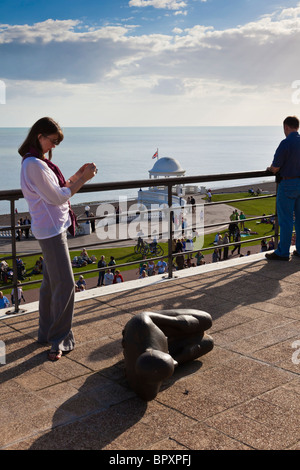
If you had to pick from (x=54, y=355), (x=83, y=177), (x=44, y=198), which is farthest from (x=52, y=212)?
(x=54, y=355)

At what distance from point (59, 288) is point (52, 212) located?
0.56 metres

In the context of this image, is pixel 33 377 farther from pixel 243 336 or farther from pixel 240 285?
pixel 240 285

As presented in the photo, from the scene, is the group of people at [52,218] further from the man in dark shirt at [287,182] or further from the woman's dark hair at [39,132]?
the man in dark shirt at [287,182]

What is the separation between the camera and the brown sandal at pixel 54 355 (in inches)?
154

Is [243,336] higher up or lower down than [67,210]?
lower down

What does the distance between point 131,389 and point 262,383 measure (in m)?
0.82

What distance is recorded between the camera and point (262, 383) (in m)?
3.47

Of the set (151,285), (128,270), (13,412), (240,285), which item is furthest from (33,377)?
(128,270)

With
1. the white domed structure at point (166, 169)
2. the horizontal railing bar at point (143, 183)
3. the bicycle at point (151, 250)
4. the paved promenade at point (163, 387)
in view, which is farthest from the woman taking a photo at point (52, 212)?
the white domed structure at point (166, 169)

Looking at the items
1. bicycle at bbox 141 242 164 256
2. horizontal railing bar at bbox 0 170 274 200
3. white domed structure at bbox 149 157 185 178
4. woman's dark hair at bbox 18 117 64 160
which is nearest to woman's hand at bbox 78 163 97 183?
woman's dark hair at bbox 18 117 64 160

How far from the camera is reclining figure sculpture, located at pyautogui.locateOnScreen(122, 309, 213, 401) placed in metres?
3.14

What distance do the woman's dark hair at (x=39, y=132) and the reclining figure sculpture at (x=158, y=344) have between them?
1377 millimetres

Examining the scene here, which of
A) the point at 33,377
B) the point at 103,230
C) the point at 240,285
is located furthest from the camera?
the point at 103,230
